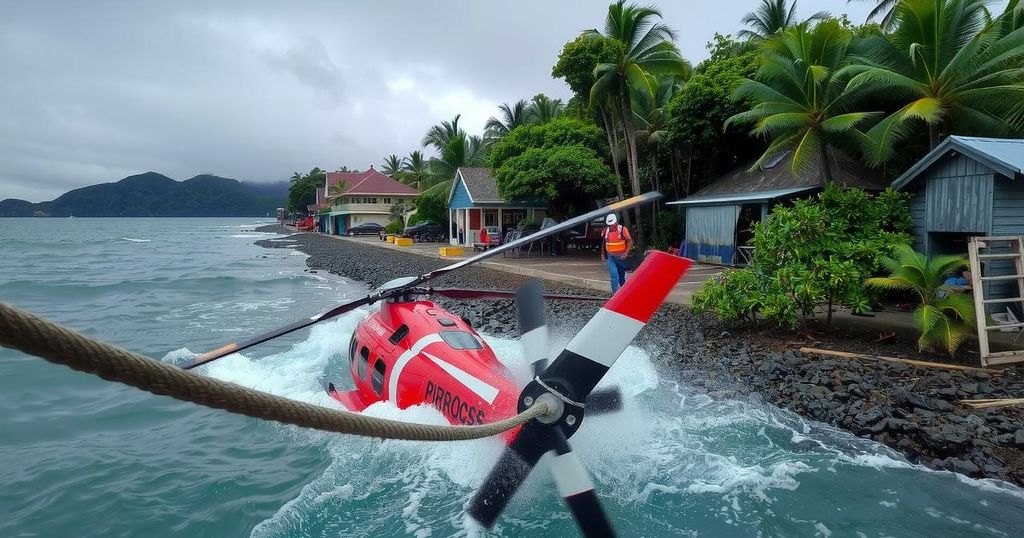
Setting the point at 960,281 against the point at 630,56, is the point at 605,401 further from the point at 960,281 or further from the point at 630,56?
the point at 630,56

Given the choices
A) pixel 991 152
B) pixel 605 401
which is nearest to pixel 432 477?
pixel 605 401

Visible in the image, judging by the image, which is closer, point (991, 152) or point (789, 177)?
point (991, 152)

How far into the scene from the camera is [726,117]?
19875 millimetres

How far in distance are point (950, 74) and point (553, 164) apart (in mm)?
12477

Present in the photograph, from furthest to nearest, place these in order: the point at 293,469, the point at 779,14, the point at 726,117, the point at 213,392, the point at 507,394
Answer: the point at 779,14, the point at 726,117, the point at 293,469, the point at 507,394, the point at 213,392

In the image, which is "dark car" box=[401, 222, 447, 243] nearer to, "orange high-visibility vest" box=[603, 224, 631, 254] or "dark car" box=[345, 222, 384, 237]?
"dark car" box=[345, 222, 384, 237]

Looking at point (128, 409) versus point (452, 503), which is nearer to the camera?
point (452, 503)

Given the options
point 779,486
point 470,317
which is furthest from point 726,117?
point 779,486

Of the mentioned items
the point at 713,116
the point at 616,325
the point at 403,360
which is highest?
the point at 713,116

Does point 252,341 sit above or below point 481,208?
below

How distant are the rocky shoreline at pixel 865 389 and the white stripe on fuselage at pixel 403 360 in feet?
14.5

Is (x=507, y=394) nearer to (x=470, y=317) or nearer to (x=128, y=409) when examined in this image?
(x=128, y=409)

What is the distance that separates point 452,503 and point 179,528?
2.49m

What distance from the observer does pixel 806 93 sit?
48.1ft
